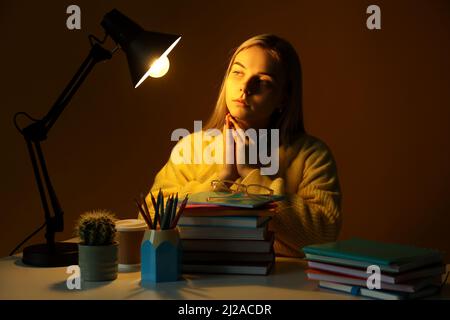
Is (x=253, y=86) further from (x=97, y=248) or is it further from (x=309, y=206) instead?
(x=97, y=248)

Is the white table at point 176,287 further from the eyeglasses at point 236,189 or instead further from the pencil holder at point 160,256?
the eyeglasses at point 236,189

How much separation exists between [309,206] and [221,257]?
0.32 m

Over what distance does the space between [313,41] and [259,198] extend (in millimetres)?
1298

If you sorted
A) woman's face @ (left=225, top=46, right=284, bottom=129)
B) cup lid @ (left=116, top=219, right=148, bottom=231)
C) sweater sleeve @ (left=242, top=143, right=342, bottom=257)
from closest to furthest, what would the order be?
cup lid @ (left=116, top=219, right=148, bottom=231), sweater sleeve @ (left=242, top=143, right=342, bottom=257), woman's face @ (left=225, top=46, right=284, bottom=129)

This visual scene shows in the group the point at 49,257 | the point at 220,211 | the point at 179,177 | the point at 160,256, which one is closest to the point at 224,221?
the point at 220,211

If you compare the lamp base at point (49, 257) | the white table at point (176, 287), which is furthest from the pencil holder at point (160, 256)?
the lamp base at point (49, 257)

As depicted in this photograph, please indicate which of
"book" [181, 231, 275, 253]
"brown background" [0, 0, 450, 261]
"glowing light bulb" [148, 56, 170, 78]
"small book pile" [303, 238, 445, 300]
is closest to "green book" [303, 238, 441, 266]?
"small book pile" [303, 238, 445, 300]

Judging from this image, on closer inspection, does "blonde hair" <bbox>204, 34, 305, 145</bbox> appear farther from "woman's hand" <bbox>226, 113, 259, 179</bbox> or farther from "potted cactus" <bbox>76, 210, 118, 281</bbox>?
"potted cactus" <bbox>76, 210, 118, 281</bbox>

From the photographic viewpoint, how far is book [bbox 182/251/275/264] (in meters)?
1.31

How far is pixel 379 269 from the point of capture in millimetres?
1128

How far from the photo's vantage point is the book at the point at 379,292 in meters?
1.12

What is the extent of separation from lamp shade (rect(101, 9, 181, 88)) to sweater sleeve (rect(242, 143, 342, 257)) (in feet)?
1.28

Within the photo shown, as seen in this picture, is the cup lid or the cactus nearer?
the cactus

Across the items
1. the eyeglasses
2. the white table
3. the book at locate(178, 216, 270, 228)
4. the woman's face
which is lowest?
the white table
